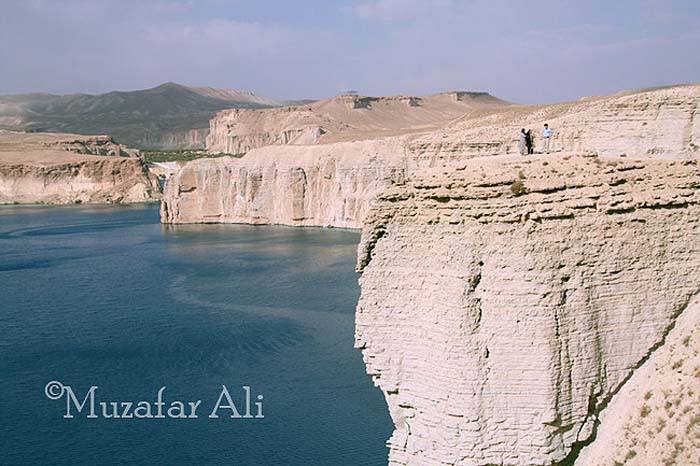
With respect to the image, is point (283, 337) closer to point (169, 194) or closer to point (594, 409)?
point (594, 409)

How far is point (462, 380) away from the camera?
12914mm

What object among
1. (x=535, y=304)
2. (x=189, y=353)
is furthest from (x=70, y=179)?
(x=535, y=304)

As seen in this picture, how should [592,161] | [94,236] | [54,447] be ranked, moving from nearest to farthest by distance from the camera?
1. [592,161]
2. [54,447]
3. [94,236]

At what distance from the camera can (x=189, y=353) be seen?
3181 centimetres

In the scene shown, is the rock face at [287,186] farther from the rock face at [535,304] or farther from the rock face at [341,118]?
the rock face at [341,118]

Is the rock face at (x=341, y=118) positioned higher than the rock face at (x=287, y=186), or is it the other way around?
the rock face at (x=341, y=118)

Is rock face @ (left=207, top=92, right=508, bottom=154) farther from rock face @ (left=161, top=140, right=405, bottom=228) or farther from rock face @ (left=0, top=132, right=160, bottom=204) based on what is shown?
rock face @ (left=161, top=140, right=405, bottom=228)

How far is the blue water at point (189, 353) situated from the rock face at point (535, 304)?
831 centimetres

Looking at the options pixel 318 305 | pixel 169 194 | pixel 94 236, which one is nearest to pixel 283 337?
pixel 318 305

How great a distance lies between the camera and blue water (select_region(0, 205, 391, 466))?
22.5 meters

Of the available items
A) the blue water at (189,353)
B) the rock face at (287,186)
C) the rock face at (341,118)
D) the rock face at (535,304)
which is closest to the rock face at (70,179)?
the rock face at (287,186)

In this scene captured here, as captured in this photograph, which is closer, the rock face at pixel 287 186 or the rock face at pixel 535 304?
the rock face at pixel 535 304

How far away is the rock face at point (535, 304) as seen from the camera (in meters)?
12.7

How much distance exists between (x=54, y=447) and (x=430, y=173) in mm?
15279
